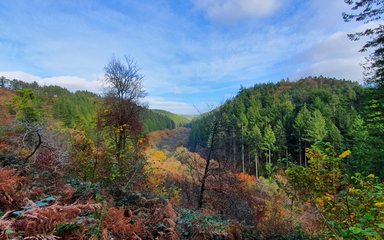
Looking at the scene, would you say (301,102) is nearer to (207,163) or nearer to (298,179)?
(207,163)

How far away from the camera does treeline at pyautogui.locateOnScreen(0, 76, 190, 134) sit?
16.2 meters

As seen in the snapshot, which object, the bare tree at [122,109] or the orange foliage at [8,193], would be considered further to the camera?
the bare tree at [122,109]

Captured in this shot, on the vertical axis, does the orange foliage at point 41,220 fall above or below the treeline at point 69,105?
below

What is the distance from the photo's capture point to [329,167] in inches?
140

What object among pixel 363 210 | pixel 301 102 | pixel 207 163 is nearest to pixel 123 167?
pixel 207 163

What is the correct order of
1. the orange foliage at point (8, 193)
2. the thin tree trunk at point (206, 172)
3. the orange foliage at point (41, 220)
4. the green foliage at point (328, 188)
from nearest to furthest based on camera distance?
the orange foliage at point (41, 220) → the orange foliage at point (8, 193) → the green foliage at point (328, 188) → the thin tree trunk at point (206, 172)

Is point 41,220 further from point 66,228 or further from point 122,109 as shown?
point 122,109

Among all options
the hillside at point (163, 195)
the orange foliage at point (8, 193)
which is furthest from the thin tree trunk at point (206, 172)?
the orange foliage at point (8, 193)

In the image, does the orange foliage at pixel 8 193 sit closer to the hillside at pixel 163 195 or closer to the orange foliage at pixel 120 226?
the hillside at pixel 163 195

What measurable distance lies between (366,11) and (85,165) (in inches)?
477

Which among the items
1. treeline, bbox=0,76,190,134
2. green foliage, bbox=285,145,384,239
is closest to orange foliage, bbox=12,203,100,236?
green foliage, bbox=285,145,384,239

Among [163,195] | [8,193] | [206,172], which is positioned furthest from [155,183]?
[8,193]

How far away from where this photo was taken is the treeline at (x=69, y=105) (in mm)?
16212

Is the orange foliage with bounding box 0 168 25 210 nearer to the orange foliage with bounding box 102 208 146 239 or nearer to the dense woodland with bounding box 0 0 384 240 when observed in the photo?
the dense woodland with bounding box 0 0 384 240
